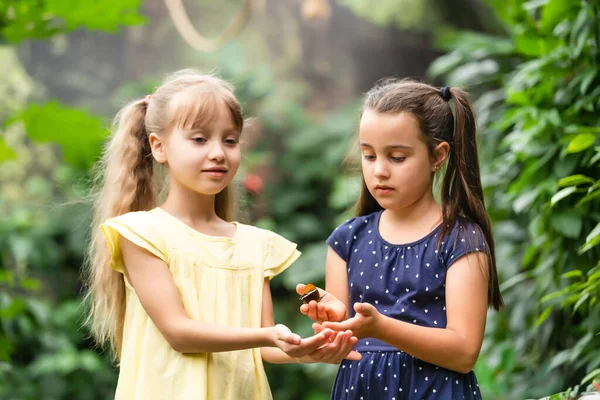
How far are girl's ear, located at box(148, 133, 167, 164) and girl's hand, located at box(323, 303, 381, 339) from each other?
682 mm

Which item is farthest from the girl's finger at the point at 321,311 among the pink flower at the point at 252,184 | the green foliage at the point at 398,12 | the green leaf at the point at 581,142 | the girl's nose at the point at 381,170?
the green foliage at the point at 398,12

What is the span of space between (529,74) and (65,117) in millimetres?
2241

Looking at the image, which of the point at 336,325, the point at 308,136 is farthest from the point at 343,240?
the point at 308,136

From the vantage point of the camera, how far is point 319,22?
26.3 feet

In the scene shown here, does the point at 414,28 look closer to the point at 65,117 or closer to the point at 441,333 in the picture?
the point at 65,117

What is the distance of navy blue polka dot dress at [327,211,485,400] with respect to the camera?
2154 millimetres

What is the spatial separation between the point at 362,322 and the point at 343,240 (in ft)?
1.43

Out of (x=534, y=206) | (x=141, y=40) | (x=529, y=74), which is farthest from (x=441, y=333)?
(x=141, y=40)

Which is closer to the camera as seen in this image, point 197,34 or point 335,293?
point 335,293

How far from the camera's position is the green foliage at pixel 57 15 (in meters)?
3.86

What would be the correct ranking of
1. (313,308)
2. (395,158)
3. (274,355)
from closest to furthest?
(313,308) < (395,158) < (274,355)

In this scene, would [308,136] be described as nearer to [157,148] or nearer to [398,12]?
[398,12]

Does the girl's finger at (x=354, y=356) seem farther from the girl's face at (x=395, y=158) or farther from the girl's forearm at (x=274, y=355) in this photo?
the girl's face at (x=395, y=158)

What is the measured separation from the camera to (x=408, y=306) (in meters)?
2.18
